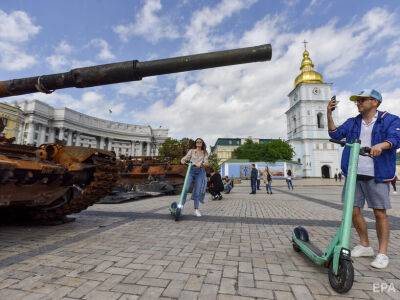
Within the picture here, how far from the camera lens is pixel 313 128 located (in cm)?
6581

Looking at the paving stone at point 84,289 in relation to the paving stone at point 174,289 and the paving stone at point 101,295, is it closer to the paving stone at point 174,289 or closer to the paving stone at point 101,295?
the paving stone at point 101,295

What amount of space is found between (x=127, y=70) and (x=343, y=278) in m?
2.96

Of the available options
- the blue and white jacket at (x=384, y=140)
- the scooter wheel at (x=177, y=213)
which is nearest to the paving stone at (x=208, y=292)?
the blue and white jacket at (x=384, y=140)

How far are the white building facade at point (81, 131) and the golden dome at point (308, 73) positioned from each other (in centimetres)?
4425

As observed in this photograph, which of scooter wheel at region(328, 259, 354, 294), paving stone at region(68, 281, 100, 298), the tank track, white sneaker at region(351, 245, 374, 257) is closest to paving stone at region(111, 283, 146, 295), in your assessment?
paving stone at region(68, 281, 100, 298)

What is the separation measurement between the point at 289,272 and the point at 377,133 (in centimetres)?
171

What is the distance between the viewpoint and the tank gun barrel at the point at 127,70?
2.90m

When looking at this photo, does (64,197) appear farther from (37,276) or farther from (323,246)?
(323,246)

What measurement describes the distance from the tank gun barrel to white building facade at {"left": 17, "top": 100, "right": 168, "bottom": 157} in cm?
5533

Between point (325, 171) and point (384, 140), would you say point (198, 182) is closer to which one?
point (384, 140)

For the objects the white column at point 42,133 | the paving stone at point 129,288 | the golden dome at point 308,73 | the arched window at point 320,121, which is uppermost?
the golden dome at point 308,73

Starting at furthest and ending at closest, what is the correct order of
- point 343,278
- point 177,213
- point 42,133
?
point 42,133
point 177,213
point 343,278

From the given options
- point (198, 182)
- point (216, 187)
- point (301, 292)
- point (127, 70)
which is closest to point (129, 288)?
point (301, 292)

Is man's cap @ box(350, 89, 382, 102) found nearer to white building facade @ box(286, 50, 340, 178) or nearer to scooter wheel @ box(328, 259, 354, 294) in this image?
scooter wheel @ box(328, 259, 354, 294)
